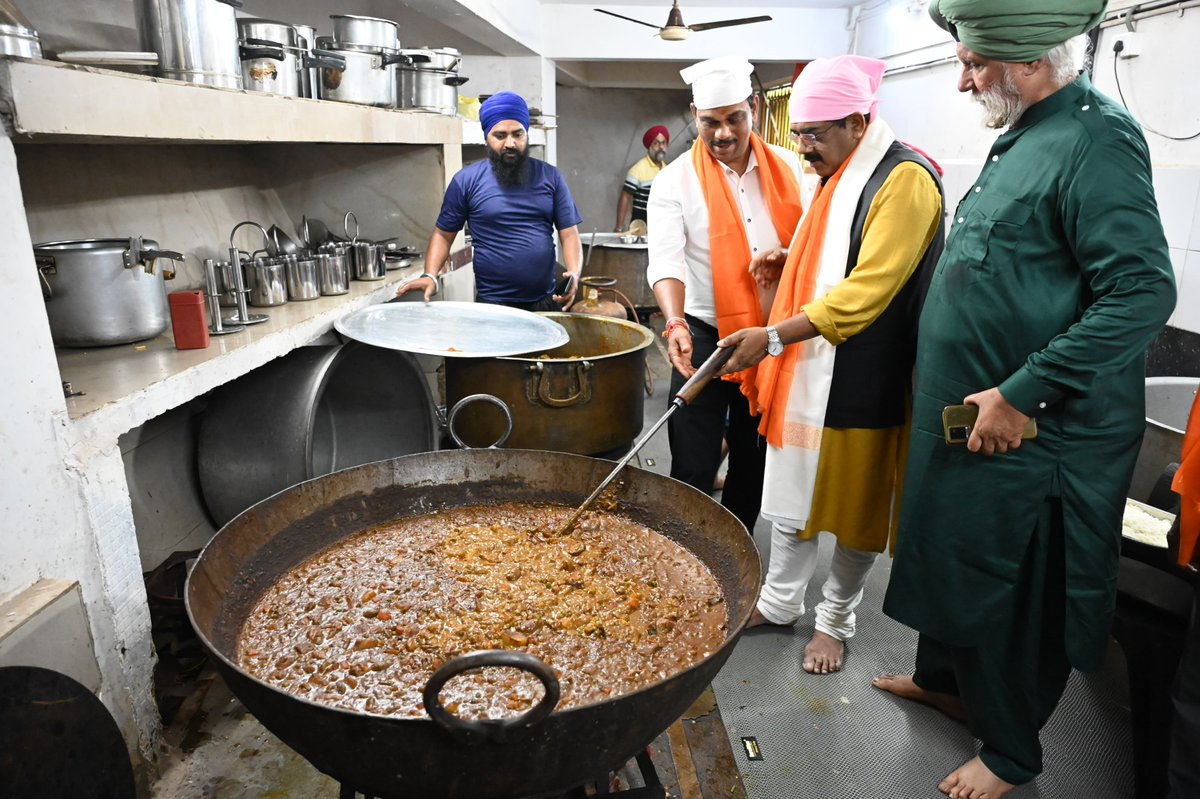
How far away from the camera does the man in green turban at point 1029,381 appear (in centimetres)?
147

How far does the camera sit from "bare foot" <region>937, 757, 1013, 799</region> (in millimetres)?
1904

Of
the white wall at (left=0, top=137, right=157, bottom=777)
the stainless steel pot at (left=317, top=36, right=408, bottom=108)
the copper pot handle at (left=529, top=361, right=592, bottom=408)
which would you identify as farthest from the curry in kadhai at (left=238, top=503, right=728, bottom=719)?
the stainless steel pot at (left=317, top=36, right=408, bottom=108)

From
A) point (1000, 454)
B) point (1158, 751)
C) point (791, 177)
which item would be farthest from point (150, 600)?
point (1158, 751)

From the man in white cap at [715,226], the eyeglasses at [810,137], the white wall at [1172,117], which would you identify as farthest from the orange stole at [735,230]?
the white wall at [1172,117]

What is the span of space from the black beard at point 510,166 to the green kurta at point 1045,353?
7.97ft

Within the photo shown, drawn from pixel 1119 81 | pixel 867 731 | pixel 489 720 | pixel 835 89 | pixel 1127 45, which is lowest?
pixel 867 731

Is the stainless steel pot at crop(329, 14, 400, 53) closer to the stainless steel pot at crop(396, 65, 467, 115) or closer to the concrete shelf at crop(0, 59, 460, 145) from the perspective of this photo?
the concrete shelf at crop(0, 59, 460, 145)

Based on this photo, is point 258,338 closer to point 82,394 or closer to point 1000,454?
point 82,394

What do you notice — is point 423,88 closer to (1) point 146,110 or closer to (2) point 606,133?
(1) point 146,110

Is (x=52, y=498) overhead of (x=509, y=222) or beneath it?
beneath

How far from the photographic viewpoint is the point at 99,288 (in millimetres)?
1914

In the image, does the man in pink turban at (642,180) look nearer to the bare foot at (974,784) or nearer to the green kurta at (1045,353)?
the green kurta at (1045,353)

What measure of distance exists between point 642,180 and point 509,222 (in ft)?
17.6

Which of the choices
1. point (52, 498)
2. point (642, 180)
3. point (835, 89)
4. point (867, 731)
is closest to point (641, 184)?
point (642, 180)
